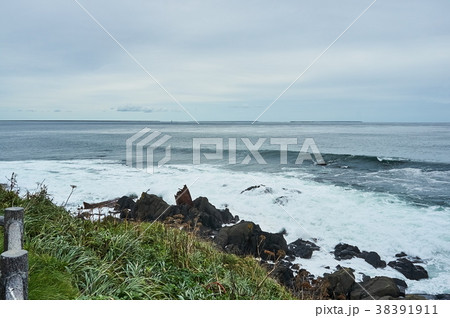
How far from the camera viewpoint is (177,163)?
29078 millimetres

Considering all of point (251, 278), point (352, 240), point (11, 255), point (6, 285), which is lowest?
point (352, 240)

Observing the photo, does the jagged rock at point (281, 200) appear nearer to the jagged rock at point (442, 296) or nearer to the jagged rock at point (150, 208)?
the jagged rock at point (150, 208)

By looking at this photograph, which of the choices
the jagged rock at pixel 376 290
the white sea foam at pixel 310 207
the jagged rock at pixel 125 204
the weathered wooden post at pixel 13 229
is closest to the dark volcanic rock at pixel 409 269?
the white sea foam at pixel 310 207

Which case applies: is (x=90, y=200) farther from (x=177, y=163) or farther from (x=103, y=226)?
(x=177, y=163)

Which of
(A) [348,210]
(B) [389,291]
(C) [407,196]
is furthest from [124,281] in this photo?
(C) [407,196]

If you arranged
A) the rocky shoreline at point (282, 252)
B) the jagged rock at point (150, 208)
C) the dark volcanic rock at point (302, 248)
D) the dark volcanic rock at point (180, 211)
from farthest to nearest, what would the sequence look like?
1. the jagged rock at point (150, 208)
2. the dark volcanic rock at point (180, 211)
3. the dark volcanic rock at point (302, 248)
4. the rocky shoreline at point (282, 252)

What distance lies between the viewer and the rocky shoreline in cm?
→ 720

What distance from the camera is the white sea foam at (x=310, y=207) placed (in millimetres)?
10461

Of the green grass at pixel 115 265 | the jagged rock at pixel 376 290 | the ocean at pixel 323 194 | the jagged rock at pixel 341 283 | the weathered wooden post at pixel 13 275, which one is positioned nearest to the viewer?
the weathered wooden post at pixel 13 275

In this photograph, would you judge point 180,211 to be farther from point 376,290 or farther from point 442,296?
point 442,296

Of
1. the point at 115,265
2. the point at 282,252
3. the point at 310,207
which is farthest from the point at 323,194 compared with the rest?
the point at 115,265

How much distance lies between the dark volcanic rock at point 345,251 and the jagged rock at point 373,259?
0.20 metres

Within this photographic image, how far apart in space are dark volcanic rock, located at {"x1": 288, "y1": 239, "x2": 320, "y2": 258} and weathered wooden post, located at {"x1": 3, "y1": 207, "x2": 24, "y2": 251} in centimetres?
849

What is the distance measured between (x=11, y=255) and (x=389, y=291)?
24.6 feet
